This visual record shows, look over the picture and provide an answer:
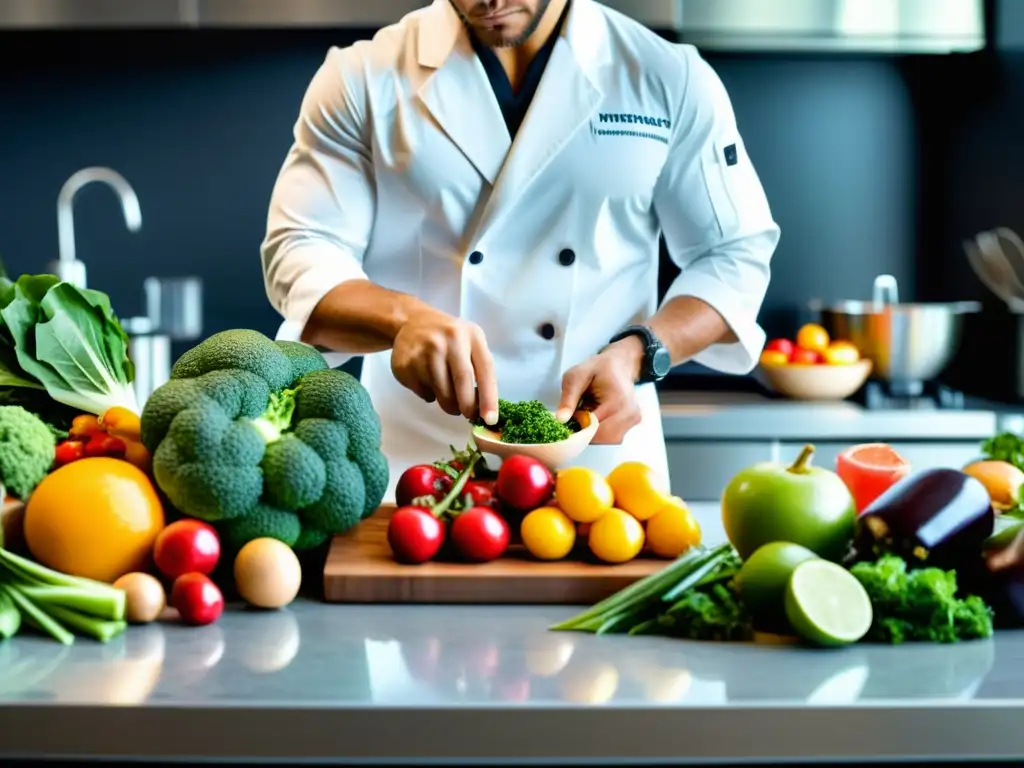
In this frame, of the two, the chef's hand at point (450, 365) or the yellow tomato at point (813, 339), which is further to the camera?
the yellow tomato at point (813, 339)

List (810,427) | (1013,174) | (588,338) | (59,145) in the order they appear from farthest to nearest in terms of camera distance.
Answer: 1. (59,145)
2. (1013,174)
3. (810,427)
4. (588,338)

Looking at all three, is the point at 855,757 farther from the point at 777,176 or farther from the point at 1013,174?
the point at 777,176

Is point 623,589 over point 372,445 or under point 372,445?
under

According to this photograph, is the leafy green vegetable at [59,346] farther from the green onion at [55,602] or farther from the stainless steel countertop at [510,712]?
the stainless steel countertop at [510,712]

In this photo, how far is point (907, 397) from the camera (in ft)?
9.93

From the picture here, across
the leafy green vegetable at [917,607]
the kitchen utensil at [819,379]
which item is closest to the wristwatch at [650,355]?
the leafy green vegetable at [917,607]

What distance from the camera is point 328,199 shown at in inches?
75.5

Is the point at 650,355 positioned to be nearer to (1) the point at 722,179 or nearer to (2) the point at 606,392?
(2) the point at 606,392

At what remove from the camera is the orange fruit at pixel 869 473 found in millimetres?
1416

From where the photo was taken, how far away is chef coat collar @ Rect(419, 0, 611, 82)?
1936mm

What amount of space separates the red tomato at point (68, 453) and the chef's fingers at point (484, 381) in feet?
1.43

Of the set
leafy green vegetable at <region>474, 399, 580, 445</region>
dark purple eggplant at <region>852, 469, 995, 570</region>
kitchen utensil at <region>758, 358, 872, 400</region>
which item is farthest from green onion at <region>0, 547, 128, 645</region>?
kitchen utensil at <region>758, 358, 872, 400</region>

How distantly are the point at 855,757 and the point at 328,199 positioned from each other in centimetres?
123

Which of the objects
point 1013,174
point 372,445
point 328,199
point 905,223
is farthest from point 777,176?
point 372,445
